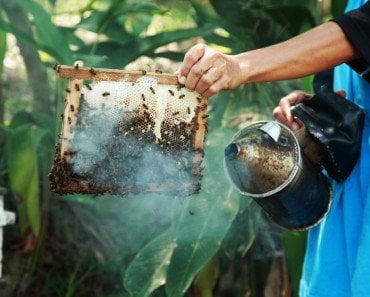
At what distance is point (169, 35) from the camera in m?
2.74

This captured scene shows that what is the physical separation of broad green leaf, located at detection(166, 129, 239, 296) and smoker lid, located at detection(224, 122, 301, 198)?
2.30 feet

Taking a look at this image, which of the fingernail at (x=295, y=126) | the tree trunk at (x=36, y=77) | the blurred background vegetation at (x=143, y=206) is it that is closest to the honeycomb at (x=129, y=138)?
the fingernail at (x=295, y=126)

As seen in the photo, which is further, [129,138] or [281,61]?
[129,138]

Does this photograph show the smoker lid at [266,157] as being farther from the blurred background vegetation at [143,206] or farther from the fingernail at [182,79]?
the blurred background vegetation at [143,206]

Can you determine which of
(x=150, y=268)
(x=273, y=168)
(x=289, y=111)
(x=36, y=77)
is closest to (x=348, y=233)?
(x=273, y=168)

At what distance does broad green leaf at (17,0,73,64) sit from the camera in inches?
98.4

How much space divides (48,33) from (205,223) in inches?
37.0

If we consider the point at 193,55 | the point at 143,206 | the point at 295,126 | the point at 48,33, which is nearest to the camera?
the point at 193,55

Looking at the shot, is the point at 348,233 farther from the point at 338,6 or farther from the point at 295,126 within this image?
the point at 338,6

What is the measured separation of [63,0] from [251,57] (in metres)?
2.86

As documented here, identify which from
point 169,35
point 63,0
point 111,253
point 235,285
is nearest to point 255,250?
point 235,285

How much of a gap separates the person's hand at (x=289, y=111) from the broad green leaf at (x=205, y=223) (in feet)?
2.00

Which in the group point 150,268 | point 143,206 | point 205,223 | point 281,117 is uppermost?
point 281,117

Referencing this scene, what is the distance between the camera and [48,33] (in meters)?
2.51
